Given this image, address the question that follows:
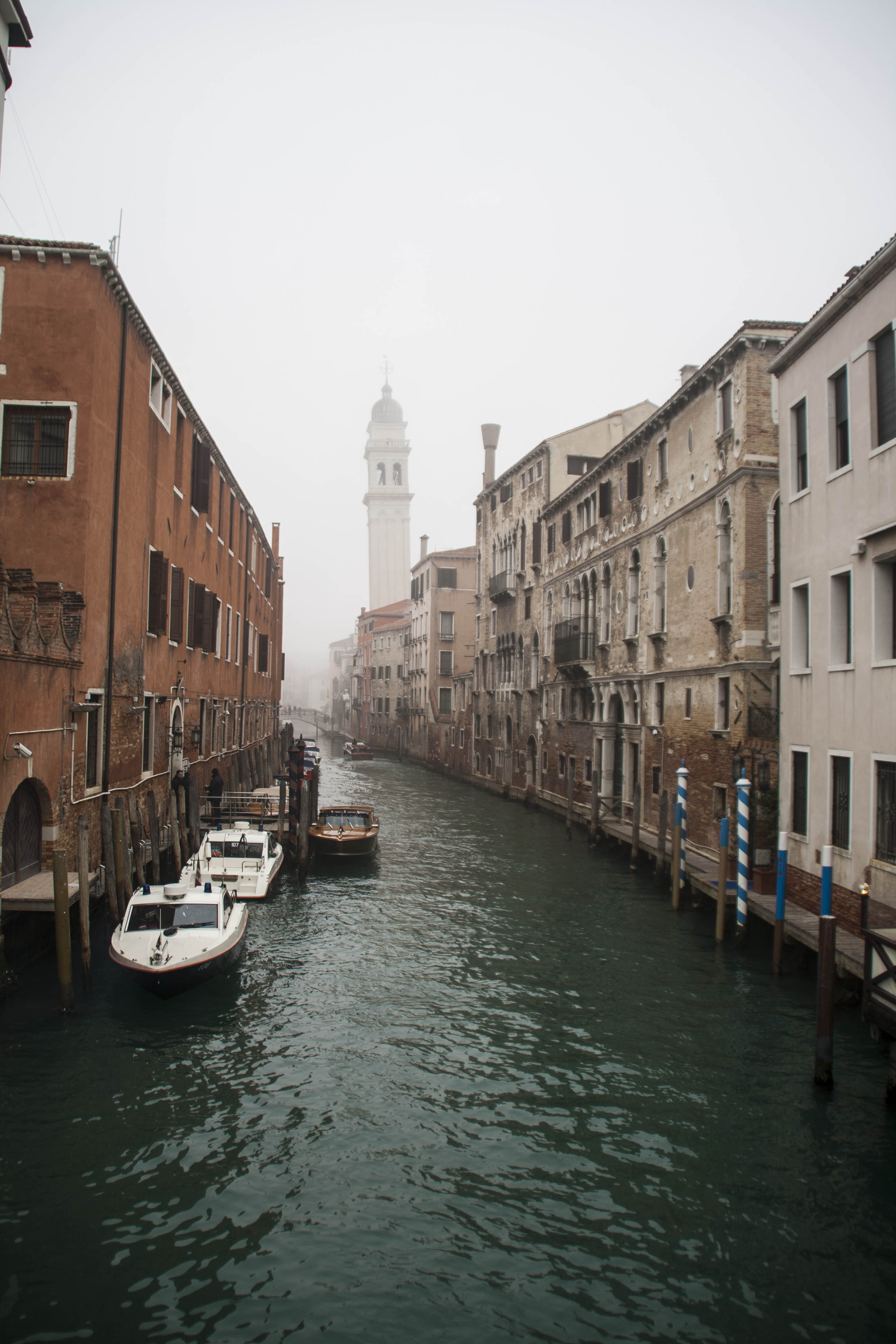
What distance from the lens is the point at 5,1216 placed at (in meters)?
7.40

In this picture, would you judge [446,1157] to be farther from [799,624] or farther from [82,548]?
[82,548]

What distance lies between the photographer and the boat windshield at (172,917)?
1302 cm

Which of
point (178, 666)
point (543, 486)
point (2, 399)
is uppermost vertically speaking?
point (543, 486)

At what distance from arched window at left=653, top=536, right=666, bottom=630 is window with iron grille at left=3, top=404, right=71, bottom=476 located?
45.2 ft

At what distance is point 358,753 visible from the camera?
58969mm

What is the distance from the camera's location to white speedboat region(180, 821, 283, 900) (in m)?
18.0

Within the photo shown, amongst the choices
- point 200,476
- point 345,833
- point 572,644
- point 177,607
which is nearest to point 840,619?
point 345,833

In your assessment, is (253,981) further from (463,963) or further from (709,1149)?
(709,1149)

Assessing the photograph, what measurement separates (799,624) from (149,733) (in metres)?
12.3

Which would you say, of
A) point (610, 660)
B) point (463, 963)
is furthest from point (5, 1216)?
point (610, 660)

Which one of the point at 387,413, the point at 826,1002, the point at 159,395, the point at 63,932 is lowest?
the point at 826,1002

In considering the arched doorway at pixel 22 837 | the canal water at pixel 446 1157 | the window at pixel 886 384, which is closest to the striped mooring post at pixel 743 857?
the canal water at pixel 446 1157

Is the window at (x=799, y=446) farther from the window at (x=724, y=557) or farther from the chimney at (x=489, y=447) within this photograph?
the chimney at (x=489, y=447)

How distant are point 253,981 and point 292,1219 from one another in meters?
6.23
